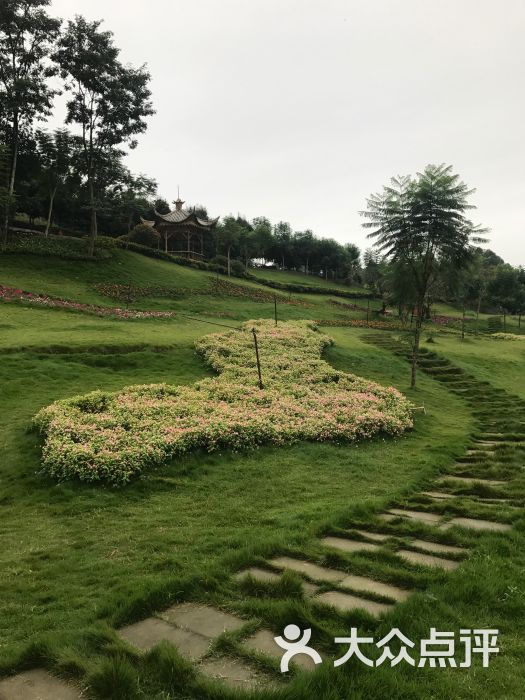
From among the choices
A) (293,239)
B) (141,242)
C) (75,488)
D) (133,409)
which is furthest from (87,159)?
(293,239)

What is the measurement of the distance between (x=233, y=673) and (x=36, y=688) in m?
1.71

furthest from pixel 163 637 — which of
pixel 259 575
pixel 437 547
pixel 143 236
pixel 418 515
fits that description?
pixel 143 236

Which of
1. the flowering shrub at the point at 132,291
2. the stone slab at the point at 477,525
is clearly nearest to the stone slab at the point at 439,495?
the stone slab at the point at 477,525

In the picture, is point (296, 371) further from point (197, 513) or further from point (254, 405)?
point (197, 513)

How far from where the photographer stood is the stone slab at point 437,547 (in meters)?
6.50

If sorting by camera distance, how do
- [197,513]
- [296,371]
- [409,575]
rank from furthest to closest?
[296,371]
[197,513]
[409,575]

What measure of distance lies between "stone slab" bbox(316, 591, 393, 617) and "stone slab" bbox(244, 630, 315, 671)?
30.0 inches

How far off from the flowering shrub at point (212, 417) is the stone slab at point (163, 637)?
5.21 metres

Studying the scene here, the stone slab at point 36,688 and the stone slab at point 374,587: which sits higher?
the stone slab at point 374,587

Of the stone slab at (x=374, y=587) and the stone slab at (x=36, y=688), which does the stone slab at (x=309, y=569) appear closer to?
the stone slab at (x=374, y=587)

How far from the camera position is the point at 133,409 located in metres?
13.3

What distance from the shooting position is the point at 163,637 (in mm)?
4680

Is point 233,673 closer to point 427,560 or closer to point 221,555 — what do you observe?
point 221,555

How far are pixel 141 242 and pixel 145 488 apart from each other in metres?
55.0
